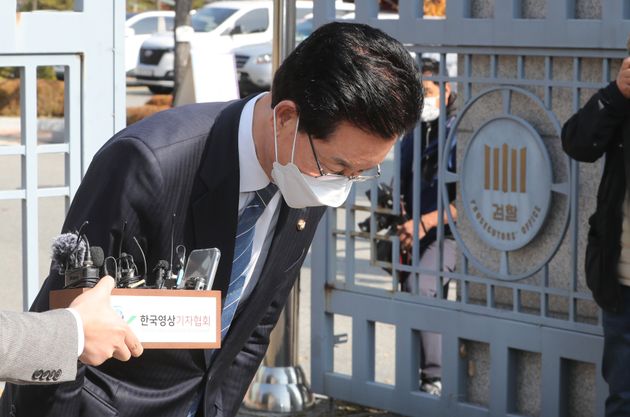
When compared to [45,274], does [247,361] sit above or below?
above

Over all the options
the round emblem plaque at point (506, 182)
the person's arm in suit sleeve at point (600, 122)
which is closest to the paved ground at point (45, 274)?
the round emblem plaque at point (506, 182)

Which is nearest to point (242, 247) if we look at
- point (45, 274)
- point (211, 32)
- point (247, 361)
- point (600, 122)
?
point (247, 361)

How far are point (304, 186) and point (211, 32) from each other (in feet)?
76.5

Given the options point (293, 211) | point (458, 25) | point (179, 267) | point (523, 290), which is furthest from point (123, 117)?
point (179, 267)

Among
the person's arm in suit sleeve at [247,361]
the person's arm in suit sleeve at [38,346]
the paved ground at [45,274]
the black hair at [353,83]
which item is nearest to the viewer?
the person's arm in suit sleeve at [38,346]

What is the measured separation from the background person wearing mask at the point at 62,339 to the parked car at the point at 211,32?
76.9ft

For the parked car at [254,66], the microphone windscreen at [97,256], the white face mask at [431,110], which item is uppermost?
the parked car at [254,66]

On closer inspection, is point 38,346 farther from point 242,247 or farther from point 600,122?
point 600,122

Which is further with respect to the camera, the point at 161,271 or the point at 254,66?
the point at 254,66

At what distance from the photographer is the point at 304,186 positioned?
282cm

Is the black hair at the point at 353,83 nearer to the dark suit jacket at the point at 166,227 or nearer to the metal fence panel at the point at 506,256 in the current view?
the dark suit jacket at the point at 166,227

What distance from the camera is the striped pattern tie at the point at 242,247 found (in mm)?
2836

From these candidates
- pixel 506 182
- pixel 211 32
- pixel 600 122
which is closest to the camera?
pixel 600 122

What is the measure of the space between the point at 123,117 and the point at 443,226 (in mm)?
1488
